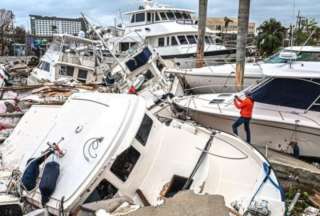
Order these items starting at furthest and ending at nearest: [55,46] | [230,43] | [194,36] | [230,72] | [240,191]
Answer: [230,43], [194,36], [55,46], [230,72], [240,191]

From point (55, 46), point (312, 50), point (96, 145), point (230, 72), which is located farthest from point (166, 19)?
point (96, 145)

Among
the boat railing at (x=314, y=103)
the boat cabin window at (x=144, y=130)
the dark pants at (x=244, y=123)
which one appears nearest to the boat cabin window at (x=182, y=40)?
the dark pants at (x=244, y=123)

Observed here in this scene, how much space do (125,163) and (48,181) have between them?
3.11 ft

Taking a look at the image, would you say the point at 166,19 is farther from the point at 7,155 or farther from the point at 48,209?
the point at 48,209

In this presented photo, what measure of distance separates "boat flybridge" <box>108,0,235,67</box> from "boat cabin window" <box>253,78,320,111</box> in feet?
34.7

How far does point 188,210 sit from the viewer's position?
170 inches

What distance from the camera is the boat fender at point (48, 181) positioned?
15.5 ft

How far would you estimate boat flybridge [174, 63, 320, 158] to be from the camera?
8.37 m

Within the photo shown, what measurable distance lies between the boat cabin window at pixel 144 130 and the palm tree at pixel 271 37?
→ 27043 millimetres

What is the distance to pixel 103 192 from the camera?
16.0 feet

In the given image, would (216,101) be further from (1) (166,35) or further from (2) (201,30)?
(1) (166,35)

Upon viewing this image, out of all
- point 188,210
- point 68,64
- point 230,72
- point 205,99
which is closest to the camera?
point 188,210

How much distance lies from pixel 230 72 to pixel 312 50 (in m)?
A: 2.77

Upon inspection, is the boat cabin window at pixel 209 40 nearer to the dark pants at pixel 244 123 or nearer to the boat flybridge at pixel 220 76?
the boat flybridge at pixel 220 76
